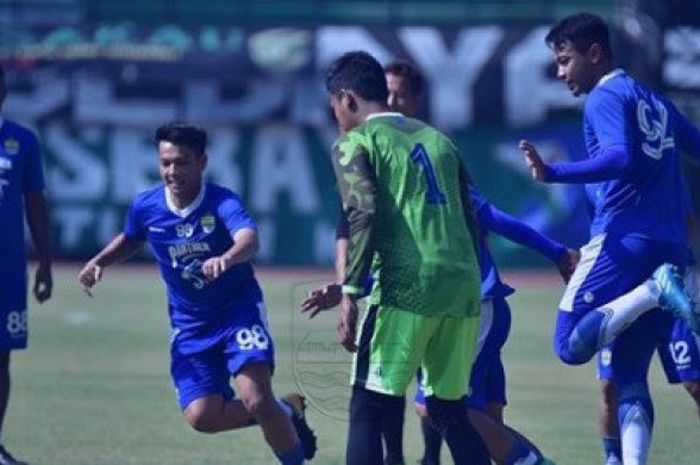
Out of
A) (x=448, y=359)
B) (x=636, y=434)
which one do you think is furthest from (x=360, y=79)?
(x=636, y=434)

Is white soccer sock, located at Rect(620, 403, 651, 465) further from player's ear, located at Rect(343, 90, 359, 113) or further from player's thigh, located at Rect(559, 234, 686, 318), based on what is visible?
player's ear, located at Rect(343, 90, 359, 113)

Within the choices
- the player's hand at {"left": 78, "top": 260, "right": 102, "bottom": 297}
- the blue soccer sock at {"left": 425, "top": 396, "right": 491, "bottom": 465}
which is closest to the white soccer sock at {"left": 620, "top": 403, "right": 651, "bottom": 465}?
the blue soccer sock at {"left": 425, "top": 396, "right": 491, "bottom": 465}

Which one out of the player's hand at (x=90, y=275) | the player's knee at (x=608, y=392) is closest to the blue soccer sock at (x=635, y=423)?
the player's knee at (x=608, y=392)

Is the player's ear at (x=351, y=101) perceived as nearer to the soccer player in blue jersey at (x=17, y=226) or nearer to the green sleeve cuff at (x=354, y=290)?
the green sleeve cuff at (x=354, y=290)

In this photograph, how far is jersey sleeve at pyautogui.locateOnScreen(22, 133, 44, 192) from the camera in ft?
40.6

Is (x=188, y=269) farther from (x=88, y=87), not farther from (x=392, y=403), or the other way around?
(x=88, y=87)

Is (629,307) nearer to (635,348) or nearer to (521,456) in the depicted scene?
(635,348)

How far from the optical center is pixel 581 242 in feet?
101

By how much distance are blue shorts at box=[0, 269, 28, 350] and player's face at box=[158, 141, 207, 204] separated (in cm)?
198

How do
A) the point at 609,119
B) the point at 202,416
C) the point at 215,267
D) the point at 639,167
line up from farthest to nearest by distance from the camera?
the point at 202,416
the point at 639,167
the point at 609,119
the point at 215,267

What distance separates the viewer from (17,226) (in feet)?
40.7

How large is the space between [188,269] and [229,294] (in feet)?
0.84

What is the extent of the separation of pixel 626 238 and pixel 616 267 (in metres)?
0.15

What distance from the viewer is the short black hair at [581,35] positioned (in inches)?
403
